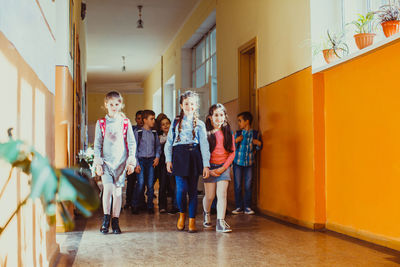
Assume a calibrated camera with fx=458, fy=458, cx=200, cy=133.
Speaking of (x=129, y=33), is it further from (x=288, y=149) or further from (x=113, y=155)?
(x=113, y=155)

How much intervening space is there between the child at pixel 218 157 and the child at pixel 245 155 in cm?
100

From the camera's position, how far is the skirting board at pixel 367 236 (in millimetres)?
3080

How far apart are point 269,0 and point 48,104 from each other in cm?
320

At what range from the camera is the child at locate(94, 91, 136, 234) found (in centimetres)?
376

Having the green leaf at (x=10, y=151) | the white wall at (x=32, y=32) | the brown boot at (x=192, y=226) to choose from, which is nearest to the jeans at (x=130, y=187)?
the brown boot at (x=192, y=226)

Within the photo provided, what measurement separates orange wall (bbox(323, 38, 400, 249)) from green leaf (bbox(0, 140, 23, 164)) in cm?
286

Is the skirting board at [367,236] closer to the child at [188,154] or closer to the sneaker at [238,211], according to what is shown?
the child at [188,154]

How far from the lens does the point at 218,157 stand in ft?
13.4

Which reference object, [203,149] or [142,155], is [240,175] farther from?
[203,149]

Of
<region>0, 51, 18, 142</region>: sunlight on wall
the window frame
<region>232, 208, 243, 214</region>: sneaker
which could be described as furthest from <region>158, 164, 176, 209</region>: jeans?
<region>0, 51, 18, 142</region>: sunlight on wall

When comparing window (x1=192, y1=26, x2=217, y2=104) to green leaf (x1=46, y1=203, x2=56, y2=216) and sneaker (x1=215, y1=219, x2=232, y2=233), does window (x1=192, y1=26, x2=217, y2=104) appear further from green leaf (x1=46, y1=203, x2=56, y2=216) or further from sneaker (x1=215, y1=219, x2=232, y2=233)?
green leaf (x1=46, y1=203, x2=56, y2=216)

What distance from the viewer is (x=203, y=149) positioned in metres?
3.91

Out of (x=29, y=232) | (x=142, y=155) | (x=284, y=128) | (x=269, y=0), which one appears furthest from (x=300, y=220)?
(x=29, y=232)

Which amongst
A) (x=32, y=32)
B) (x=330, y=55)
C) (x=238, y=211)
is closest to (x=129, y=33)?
(x=238, y=211)
